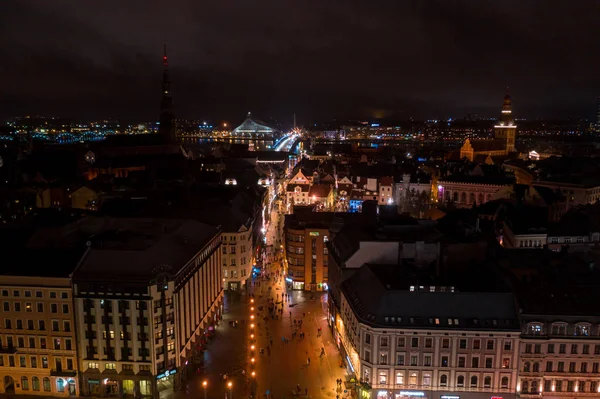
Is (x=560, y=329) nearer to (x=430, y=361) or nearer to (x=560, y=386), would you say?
(x=560, y=386)

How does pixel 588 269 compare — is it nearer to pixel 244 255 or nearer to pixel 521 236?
pixel 521 236

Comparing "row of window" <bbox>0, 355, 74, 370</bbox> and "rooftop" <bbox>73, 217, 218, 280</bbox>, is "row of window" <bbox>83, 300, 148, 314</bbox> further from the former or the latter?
"row of window" <bbox>0, 355, 74, 370</bbox>

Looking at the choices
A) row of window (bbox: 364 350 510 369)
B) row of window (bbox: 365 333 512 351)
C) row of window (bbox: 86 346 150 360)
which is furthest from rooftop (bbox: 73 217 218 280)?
row of window (bbox: 364 350 510 369)

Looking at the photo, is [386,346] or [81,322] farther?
[81,322]

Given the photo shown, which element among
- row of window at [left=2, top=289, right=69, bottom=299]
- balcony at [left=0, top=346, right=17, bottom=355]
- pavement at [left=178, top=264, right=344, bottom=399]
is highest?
row of window at [left=2, top=289, right=69, bottom=299]

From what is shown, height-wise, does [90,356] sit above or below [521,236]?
below

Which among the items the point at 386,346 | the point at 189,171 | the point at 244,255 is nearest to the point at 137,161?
the point at 189,171
